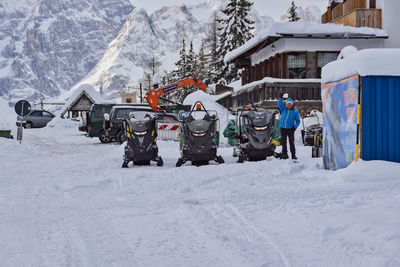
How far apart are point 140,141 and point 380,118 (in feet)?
19.8

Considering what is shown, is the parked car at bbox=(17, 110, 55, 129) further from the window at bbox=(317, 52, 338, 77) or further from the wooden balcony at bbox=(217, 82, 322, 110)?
the window at bbox=(317, 52, 338, 77)

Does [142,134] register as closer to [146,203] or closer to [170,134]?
[146,203]

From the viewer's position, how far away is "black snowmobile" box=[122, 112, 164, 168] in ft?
39.7

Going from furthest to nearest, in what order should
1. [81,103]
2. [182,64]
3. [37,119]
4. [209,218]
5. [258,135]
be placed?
[182,64]
[81,103]
[37,119]
[258,135]
[209,218]

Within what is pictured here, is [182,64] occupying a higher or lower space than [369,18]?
higher

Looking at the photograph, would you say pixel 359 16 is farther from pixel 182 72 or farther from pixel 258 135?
pixel 182 72

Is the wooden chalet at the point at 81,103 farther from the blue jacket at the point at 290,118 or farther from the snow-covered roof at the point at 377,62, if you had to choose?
the snow-covered roof at the point at 377,62

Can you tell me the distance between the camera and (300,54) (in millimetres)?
27531

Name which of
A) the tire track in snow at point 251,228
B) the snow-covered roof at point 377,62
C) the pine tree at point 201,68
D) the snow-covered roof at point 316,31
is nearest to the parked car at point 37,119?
the pine tree at point 201,68

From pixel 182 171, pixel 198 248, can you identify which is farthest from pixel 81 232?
pixel 182 171

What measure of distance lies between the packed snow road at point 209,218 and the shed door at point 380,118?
0.38m

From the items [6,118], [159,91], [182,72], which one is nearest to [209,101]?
[6,118]

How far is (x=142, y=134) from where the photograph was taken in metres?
12.1

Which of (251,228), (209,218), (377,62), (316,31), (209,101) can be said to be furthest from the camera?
(209,101)
